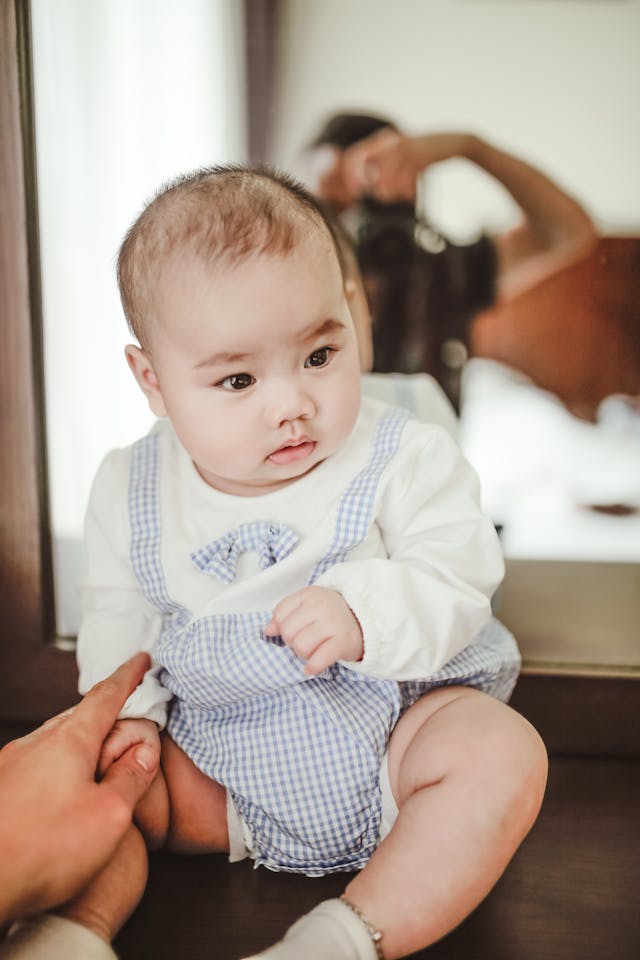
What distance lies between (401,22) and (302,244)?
16.8 inches

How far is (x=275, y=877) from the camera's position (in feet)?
2.70

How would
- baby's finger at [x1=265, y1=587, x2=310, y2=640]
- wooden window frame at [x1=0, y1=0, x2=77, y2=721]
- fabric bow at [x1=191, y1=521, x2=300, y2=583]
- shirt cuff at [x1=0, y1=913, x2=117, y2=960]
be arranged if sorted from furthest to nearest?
wooden window frame at [x1=0, y1=0, x2=77, y2=721] < fabric bow at [x1=191, y1=521, x2=300, y2=583] < baby's finger at [x1=265, y1=587, x2=310, y2=640] < shirt cuff at [x1=0, y1=913, x2=117, y2=960]

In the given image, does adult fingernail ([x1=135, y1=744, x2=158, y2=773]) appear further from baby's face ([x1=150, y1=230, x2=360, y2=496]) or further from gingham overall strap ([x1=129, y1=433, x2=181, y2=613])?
baby's face ([x1=150, y1=230, x2=360, y2=496])

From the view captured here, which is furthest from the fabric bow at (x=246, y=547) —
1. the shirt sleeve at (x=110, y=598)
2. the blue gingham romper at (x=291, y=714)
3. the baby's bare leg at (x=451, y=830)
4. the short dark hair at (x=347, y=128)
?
the short dark hair at (x=347, y=128)

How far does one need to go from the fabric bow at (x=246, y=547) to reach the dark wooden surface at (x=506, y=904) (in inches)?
10.9

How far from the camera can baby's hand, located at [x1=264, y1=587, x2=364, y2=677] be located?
708 mm

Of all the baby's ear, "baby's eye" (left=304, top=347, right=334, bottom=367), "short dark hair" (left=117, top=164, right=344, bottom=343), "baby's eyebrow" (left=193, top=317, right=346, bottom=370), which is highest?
"short dark hair" (left=117, top=164, right=344, bottom=343)

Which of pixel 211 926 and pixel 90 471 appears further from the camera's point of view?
pixel 90 471

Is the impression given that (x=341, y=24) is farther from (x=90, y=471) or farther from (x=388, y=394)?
(x=90, y=471)

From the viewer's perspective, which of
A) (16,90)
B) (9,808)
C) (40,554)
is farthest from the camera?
(40,554)

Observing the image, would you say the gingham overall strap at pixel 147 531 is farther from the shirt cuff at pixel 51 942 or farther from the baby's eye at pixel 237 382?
the shirt cuff at pixel 51 942

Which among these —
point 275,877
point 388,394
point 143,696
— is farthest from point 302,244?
point 275,877

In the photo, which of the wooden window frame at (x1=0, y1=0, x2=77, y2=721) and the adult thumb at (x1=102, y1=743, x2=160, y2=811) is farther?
the wooden window frame at (x1=0, y1=0, x2=77, y2=721)

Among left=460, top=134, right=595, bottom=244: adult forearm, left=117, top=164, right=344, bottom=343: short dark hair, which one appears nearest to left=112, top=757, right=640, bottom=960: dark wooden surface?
left=117, top=164, right=344, bottom=343: short dark hair
